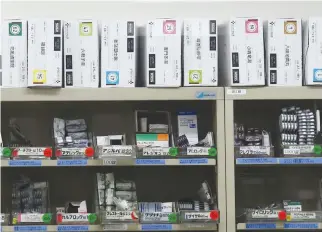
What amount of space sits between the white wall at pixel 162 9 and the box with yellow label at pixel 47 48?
0.62 meters

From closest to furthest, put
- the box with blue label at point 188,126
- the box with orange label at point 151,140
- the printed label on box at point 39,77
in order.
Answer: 1. the printed label on box at point 39,77
2. the box with orange label at point 151,140
3. the box with blue label at point 188,126

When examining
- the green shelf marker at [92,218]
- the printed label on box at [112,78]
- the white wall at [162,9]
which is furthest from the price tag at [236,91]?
the green shelf marker at [92,218]

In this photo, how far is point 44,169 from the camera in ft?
8.81

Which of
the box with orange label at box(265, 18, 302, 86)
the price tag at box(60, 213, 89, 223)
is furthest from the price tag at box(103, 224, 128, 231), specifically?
the box with orange label at box(265, 18, 302, 86)

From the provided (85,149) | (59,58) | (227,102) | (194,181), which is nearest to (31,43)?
(59,58)

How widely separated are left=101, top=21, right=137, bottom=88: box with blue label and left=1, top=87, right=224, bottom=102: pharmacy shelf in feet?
0.18

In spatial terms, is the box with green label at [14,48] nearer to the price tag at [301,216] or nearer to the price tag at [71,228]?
the price tag at [71,228]

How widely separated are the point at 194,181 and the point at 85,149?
27.8 inches

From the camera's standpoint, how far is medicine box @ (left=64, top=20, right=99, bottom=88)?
2.29 meters

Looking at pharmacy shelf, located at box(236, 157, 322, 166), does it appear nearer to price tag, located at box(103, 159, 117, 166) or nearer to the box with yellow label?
price tag, located at box(103, 159, 117, 166)

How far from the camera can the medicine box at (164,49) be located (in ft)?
7.43

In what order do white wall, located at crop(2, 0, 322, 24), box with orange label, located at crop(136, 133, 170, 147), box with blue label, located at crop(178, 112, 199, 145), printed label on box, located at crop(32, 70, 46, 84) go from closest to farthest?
printed label on box, located at crop(32, 70, 46, 84)
box with orange label, located at crop(136, 133, 170, 147)
box with blue label, located at crop(178, 112, 199, 145)
white wall, located at crop(2, 0, 322, 24)

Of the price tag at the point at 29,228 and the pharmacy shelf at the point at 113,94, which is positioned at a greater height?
the pharmacy shelf at the point at 113,94

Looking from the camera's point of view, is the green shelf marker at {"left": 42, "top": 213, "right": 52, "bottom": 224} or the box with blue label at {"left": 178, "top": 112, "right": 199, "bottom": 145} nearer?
the green shelf marker at {"left": 42, "top": 213, "right": 52, "bottom": 224}
